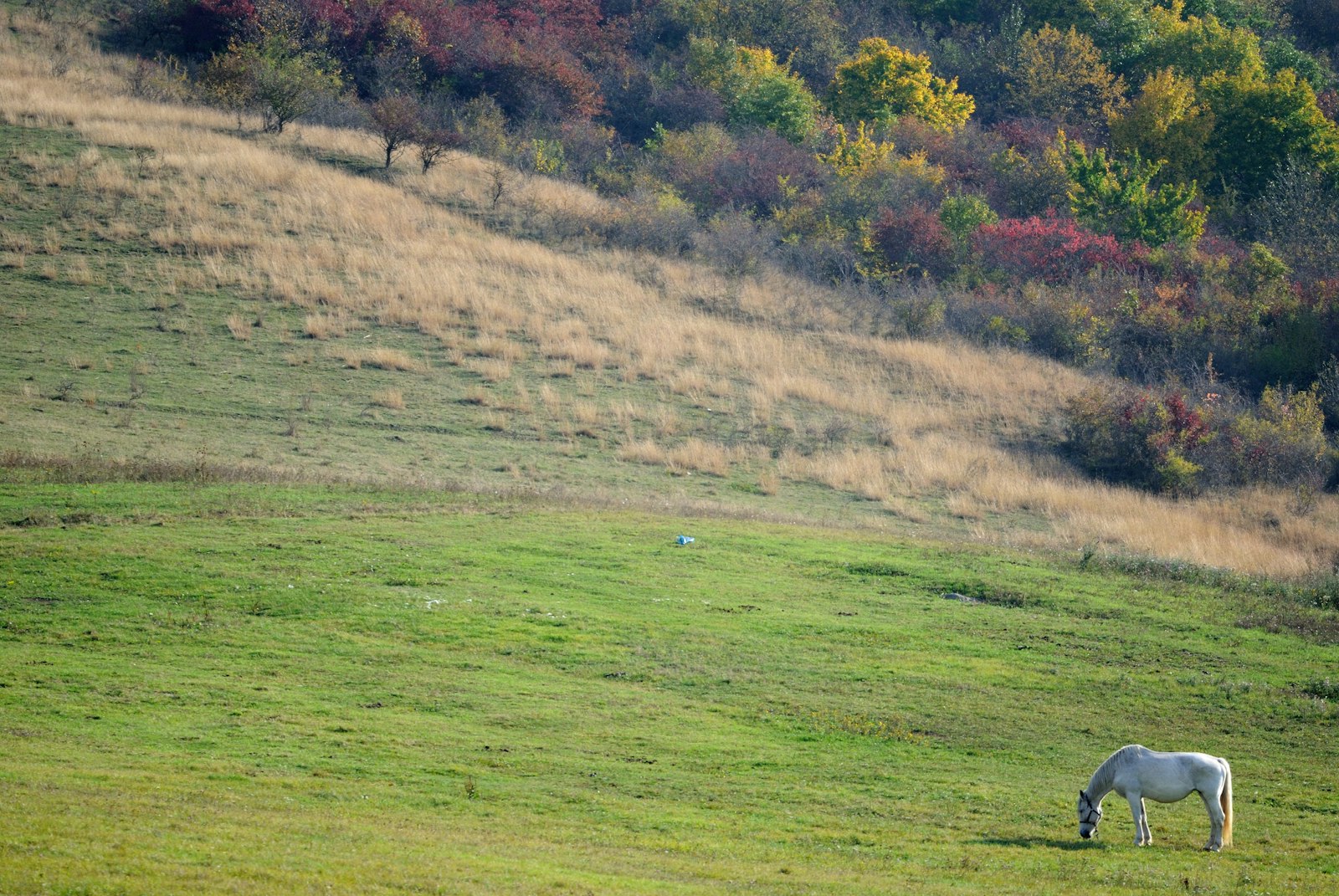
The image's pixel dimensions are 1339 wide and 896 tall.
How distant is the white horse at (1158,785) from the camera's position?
1142cm

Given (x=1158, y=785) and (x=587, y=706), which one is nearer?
(x=1158, y=785)

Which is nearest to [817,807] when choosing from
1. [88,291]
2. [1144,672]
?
[1144,672]

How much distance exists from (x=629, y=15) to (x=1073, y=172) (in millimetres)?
29720

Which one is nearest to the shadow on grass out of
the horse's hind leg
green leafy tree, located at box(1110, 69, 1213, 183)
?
the horse's hind leg

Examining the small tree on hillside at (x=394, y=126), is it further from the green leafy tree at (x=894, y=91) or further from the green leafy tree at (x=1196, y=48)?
the green leafy tree at (x=1196, y=48)

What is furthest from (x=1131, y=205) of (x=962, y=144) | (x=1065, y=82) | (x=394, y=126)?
(x=394, y=126)

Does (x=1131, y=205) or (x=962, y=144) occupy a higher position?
(x=1131, y=205)

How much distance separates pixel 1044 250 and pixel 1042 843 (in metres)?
43.7

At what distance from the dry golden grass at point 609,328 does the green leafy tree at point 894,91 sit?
908 inches

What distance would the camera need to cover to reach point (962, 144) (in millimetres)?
64000

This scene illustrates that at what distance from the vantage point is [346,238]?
40.2m

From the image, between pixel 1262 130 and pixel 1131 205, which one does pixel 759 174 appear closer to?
pixel 1131 205

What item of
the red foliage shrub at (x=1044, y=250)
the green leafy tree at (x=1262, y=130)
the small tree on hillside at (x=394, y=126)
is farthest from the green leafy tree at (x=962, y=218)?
the small tree on hillside at (x=394, y=126)

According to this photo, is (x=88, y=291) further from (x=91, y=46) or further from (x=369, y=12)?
(x=369, y=12)
